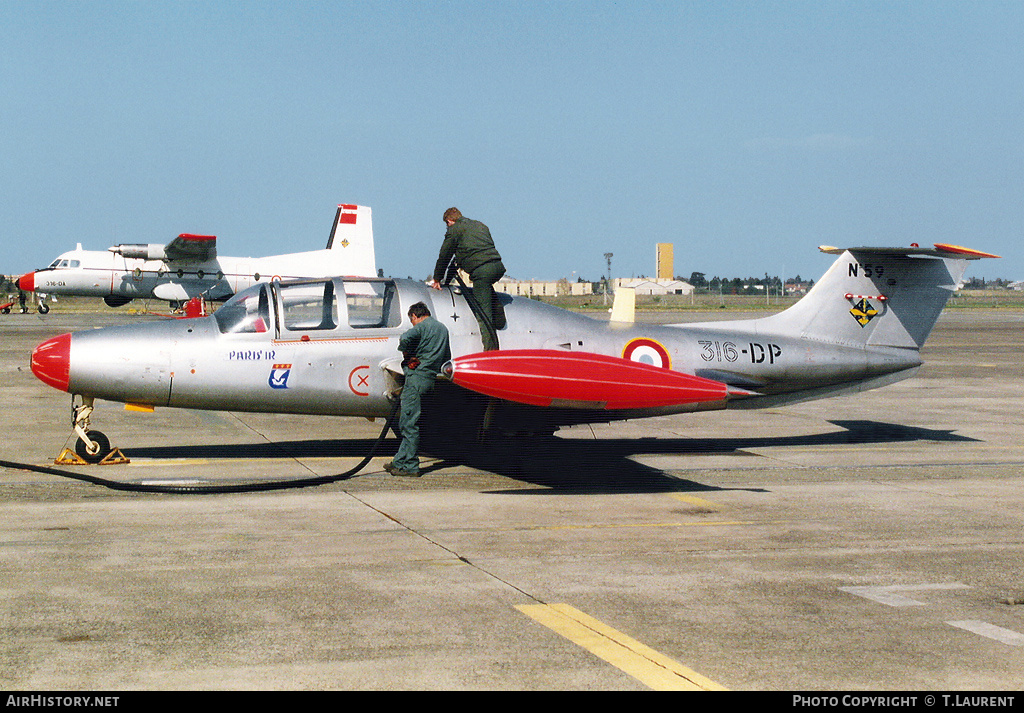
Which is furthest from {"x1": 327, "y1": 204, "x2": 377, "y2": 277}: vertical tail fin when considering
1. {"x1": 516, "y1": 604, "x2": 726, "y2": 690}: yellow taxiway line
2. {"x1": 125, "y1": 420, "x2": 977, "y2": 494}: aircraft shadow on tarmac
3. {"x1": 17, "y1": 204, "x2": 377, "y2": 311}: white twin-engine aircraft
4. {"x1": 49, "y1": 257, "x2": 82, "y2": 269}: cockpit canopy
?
{"x1": 516, "y1": 604, "x2": 726, "y2": 690}: yellow taxiway line

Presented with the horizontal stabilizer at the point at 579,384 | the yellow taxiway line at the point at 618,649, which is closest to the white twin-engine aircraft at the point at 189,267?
the horizontal stabilizer at the point at 579,384

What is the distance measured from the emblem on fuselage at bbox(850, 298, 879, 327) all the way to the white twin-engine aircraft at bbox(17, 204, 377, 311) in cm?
4328

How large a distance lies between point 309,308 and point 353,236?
44.9 m

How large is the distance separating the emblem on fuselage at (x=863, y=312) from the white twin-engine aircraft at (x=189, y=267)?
43.3 metres

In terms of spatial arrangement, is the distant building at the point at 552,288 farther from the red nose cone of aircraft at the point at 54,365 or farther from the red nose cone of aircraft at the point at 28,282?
the red nose cone of aircraft at the point at 54,365

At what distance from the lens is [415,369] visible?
37.7 feet

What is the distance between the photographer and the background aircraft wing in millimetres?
53388

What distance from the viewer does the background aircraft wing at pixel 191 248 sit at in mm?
53388

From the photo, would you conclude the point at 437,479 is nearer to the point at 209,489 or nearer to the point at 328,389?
the point at 328,389

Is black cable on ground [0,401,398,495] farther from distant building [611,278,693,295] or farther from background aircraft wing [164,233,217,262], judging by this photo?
distant building [611,278,693,295]

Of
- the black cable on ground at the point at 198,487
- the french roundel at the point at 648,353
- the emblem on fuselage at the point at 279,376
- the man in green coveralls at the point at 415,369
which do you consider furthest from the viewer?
the french roundel at the point at 648,353

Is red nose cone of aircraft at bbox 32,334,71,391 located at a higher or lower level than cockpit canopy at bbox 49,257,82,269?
lower
